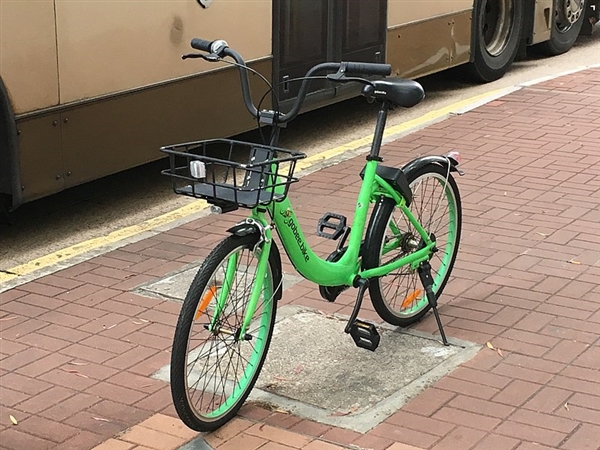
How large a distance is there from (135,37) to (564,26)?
24.5ft

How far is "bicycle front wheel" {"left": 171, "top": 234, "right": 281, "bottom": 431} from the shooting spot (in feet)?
13.8

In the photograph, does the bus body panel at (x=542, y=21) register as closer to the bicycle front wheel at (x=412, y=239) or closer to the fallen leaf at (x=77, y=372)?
the bicycle front wheel at (x=412, y=239)

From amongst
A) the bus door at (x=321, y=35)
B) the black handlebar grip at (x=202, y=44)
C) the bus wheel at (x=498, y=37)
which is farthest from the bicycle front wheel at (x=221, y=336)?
the bus wheel at (x=498, y=37)

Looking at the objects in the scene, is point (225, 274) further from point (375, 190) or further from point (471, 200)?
point (471, 200)

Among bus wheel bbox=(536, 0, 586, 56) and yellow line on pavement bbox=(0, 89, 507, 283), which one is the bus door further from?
bus wheel bbox=(536, 0, 586, 56)

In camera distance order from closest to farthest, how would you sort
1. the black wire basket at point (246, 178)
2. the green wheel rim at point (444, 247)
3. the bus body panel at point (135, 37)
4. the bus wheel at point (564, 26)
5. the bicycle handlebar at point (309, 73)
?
the black wire basket at point (246, 178), the bicycle handlebar at point (309, 73), the green wheel rim at point (444, 247), the bus body panel at point (135, 37), the bus wheel at point (564, 26)

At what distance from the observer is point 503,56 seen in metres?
11.7

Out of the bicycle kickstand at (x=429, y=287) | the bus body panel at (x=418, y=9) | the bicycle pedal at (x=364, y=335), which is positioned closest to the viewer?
the bicycle pedal at (x=364, y=335)

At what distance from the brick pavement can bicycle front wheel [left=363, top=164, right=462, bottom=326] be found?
157 millimetres

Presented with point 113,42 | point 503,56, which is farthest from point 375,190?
point 503,56

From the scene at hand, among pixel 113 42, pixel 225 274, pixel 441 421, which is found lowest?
pixel 441 421

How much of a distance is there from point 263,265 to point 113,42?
9.20 ft

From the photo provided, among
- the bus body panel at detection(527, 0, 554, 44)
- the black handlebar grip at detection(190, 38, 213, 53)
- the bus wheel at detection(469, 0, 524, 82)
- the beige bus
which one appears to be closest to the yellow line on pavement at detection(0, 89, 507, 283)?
the beige bus

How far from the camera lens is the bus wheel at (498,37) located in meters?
11.5
